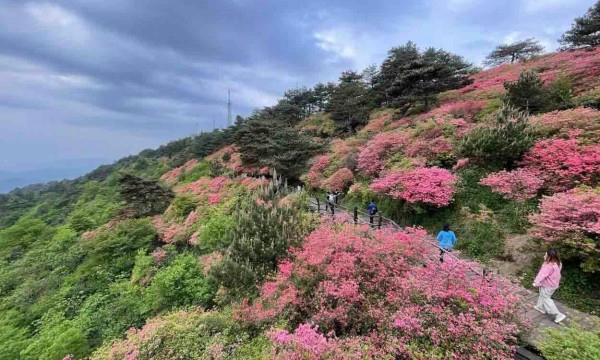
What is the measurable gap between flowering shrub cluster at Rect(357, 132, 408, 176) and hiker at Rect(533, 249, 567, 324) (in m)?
11.2

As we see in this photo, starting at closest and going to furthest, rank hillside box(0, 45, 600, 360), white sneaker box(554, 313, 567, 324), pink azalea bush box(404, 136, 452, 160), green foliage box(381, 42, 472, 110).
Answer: hillside box(0, 45, 600, 360), white sneaker box(554, 313, 567, 324), pink azalea bush box(404, 136, 452, 160), green foliage box(381, 42, 472, 110)

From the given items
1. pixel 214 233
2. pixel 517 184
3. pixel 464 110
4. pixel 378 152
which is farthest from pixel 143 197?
pixel 464 110

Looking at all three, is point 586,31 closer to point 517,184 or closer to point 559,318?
point 517,184

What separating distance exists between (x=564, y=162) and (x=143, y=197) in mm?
26233

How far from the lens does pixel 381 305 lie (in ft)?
22.8

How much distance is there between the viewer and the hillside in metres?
6.64

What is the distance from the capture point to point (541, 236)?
8.70 metres

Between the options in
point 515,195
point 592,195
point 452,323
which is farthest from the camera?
point 515,195

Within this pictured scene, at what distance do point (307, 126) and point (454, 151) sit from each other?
2583 cm

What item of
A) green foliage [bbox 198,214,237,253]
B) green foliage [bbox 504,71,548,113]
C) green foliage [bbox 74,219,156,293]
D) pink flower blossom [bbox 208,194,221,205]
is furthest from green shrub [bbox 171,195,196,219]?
green foliage [bbox 504,71,548,113]

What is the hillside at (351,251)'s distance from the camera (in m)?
6.64

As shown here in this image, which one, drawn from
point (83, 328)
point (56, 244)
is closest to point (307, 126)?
point (56, 244)

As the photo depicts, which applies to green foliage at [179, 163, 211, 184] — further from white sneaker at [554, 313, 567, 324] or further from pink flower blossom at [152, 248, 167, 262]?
white sneaker at [554, 313, 567, 324]

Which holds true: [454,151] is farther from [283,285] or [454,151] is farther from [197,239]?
[197,239]
